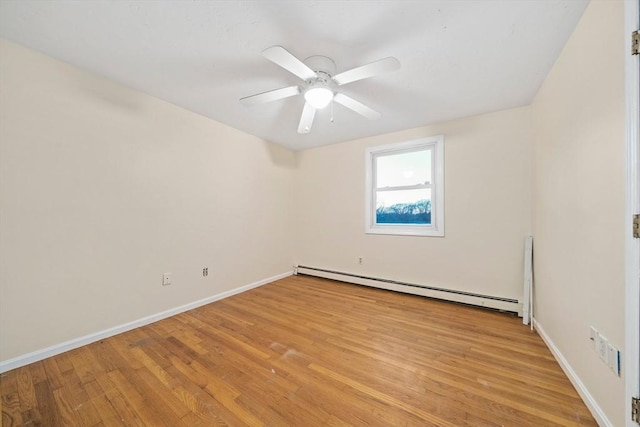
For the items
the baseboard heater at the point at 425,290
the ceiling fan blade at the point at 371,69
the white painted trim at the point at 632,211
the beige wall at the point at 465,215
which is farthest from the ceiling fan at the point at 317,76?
the baseboard heater at the point at 425,290

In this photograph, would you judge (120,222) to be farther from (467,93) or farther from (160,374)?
(467,93)

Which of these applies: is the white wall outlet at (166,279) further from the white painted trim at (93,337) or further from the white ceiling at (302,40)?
the white ceiling at (302,40)

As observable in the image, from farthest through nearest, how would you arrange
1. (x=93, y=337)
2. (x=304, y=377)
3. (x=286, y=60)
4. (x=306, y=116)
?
Result: (x=306, y=116) < (x=93, y=337) < (x=304, y=377) < (x=286, y=60)

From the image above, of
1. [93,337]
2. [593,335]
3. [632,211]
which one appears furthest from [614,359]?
[93,337]

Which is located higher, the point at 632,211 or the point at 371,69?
the point at 371,69

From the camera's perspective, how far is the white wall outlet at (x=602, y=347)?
1.13 meters

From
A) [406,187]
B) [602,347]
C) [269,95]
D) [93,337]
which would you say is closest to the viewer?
[602,347]

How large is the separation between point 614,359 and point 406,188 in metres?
2.51

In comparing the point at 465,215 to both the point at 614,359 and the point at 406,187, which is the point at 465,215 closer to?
the point at 406,187

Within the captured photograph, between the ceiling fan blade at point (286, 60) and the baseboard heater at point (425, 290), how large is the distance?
285 centimetres

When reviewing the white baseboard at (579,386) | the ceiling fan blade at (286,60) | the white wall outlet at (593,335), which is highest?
the ceiling fan blade at (286,60)

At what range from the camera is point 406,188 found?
3.34 meters

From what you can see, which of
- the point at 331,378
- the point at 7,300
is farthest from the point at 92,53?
the point at 331,378

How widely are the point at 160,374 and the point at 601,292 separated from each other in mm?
2752
